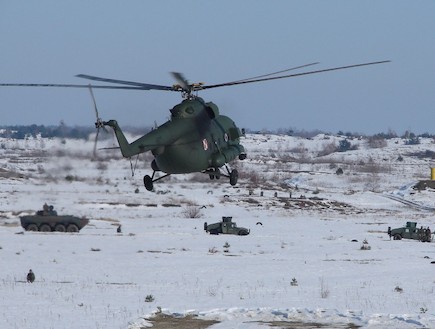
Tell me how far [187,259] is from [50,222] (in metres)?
18.9

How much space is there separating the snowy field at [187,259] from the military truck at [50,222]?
776 mm

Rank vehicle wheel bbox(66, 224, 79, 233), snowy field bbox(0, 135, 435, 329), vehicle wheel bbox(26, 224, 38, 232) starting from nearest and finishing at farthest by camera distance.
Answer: snowy field bbox(0, 135, 435, 329) < vehicle wheel bbox(26, 224, 38, 232) < vehicle wheel bbox(66, 224, 79, 233)

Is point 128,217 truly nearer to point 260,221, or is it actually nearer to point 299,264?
point 260,221

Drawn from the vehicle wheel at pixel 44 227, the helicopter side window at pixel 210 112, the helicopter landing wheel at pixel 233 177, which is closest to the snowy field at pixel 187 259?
the vehicle wheel at pixel 44 227

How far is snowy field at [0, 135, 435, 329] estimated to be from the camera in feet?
116

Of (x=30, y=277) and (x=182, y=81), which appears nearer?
(x=182, y=81)

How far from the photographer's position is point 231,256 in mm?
59312

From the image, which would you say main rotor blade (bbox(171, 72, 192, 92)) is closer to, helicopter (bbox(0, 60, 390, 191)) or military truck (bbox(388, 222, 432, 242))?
helicopter (bbox(0, 60, 390, 191))

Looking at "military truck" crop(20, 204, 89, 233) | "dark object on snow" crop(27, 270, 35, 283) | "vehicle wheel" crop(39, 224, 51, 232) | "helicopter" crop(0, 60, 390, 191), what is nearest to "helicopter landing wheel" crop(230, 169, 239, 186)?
"helicopter" crop(0, 60, 390, 191)

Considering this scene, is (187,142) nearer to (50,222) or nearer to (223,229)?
(50,222)

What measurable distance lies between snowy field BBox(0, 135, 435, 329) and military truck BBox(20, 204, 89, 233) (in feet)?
2.55

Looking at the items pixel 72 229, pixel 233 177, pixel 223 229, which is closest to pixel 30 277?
pixel 233 177

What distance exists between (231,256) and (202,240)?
11.7 meters

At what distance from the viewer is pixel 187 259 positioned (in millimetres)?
57500
